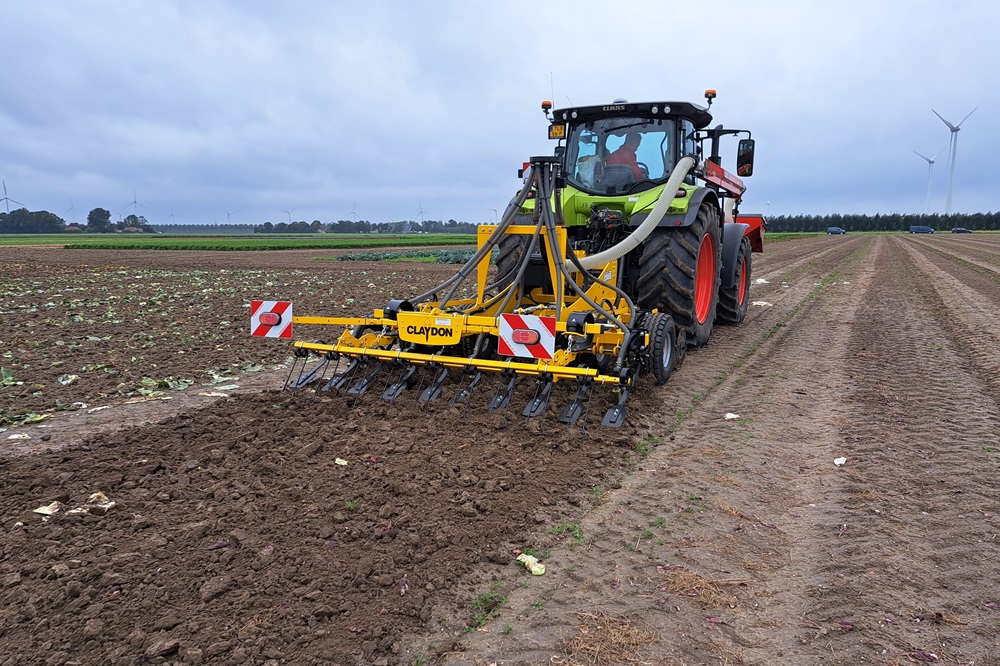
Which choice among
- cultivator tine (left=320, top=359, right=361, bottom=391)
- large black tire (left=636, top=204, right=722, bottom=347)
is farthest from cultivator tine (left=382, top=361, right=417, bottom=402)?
large black tire (left=636, top=204, right=722, bottom=347)

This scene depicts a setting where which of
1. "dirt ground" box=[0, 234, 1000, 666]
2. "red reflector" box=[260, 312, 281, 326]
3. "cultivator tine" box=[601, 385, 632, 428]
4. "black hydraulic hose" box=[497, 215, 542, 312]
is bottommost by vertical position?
"dirt ground" box=[0, 234, 1000, 666]

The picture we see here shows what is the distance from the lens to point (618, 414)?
15.7ft

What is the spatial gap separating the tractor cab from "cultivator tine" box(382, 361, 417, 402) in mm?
3153

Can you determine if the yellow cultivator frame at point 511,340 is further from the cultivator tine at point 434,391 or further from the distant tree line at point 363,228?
the distant tree line at point 363,228

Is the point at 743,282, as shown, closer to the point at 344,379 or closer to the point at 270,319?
the point at 344,379

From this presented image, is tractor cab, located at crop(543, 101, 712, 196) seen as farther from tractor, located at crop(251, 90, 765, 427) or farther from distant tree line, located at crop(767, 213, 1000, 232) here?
distant tree line, located at crop(767, 213, 1000, 232)

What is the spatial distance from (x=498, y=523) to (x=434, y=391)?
74.7 inches

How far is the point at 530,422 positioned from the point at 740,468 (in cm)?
142

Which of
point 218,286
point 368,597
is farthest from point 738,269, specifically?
point 218,286

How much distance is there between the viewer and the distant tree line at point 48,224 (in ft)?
262

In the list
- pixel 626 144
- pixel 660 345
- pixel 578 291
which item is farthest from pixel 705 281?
pixel 578 291

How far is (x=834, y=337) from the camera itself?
27.5 ft

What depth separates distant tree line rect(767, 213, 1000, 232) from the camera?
84125 millimetres

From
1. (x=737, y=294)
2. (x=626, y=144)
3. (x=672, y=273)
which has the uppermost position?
(x=626, y=144)
